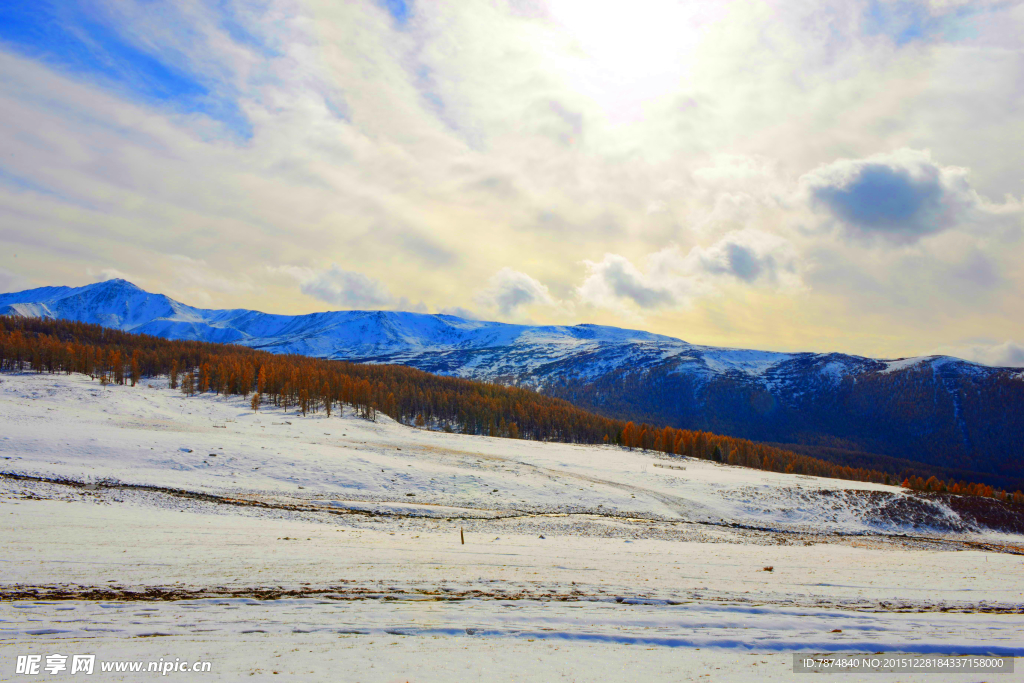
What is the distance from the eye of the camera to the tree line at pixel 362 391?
89.7 m

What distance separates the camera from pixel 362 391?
8938 centimetres

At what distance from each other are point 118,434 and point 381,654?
42.0 m

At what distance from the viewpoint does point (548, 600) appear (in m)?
12.9

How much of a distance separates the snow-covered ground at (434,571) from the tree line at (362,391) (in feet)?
149

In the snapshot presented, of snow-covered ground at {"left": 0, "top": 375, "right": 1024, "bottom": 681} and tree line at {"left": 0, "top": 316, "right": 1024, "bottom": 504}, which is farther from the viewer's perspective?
tree line at {"left": 0, "top": 316, "right": 1024, "bottom": 504}

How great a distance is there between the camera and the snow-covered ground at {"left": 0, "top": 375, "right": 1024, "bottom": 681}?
947 centimetres

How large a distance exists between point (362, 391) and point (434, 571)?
78713 millimetres

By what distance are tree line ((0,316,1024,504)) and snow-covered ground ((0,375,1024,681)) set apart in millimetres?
45423

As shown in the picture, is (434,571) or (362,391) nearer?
(434,571)

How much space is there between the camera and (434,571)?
1517 cm

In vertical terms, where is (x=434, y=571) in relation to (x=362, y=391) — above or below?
below

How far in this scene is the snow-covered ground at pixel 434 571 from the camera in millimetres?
9469

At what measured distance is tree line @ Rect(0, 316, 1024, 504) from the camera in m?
89.7

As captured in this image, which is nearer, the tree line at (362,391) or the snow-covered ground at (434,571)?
the snow-covered ground at (434,571)
